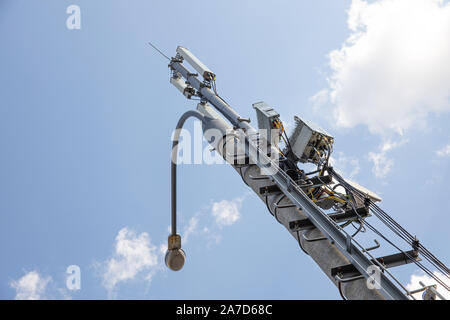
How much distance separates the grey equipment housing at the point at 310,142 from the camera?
8586 millimetres

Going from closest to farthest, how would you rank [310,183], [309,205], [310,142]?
[309,205] → [310,183] → [310,142]

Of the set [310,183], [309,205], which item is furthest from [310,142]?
[309,205]

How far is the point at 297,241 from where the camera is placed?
6.86 m

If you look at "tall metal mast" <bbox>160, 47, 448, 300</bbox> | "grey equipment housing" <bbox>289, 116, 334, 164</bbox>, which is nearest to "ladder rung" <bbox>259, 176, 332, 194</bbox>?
"tall metal mast" <bbox>160, 47, 448, 300</bbox>

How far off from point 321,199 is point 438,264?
2.43 metres

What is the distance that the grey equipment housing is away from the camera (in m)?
8.59

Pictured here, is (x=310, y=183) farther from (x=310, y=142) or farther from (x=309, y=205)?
(x=309, y=205)

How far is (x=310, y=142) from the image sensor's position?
8602mm

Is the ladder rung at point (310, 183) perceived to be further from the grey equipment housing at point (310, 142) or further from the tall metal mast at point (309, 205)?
the grey equipment housing at point (310, 142)

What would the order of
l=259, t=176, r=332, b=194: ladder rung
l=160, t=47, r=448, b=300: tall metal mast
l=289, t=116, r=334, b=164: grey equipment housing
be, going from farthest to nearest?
l=289, t=116, r=334, b=164: grey equipment housing, l=259, t=176, r=332, b=194: ladder rung, l=160, t=47, r=448, b=300: tall metal mast

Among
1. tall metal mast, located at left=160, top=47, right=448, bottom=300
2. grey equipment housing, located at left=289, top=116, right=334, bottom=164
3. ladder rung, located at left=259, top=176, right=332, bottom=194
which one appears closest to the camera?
tall metal mast, located at left=160, top=47, right=448, bottom=300

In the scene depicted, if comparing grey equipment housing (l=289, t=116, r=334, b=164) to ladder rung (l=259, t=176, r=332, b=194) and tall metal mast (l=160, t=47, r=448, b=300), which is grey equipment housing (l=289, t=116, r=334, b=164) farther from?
ladder rung (l=259, t=176, r=332, b=194)
